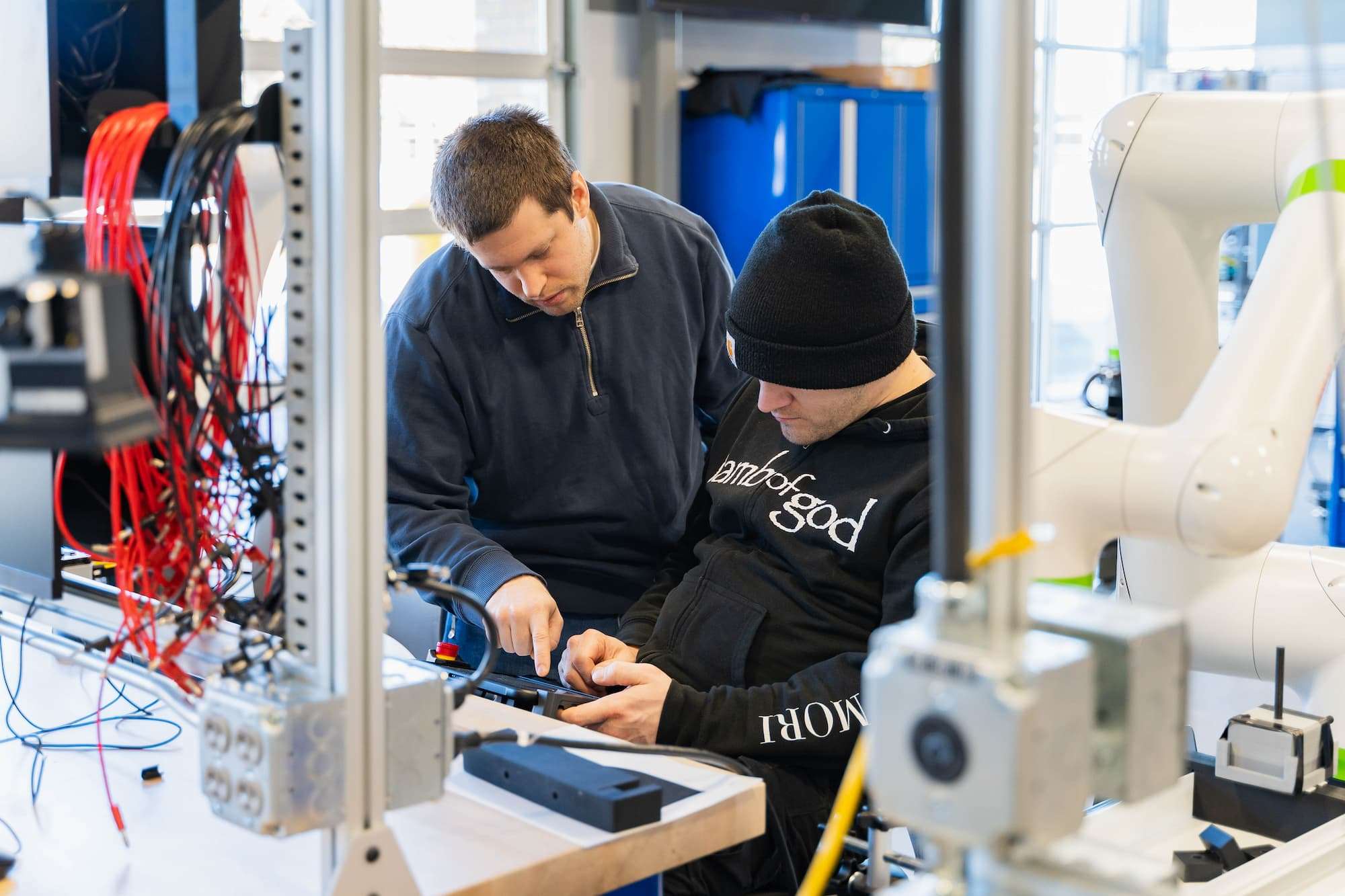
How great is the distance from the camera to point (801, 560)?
1.75 m

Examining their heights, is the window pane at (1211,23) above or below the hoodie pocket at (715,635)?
above

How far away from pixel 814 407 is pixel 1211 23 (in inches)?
238

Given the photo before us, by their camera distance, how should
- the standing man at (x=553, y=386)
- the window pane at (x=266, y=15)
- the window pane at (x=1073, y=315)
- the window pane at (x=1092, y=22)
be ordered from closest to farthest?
the standing man at (x=553, y=386), the window pane at (x=266, y=15), the window pane at (x=1092, y=22), the window pane at (x=1073, y=315)

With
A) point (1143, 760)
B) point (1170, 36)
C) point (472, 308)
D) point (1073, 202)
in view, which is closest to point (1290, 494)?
point (1143, 760)

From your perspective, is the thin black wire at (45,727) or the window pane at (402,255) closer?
the thin black wire at (45,727)

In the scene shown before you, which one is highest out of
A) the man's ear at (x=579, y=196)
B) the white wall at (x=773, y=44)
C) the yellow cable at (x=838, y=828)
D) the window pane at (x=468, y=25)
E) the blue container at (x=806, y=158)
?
the white wall at (x=773, y=44)

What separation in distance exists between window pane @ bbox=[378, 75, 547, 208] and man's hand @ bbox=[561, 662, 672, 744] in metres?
2.92

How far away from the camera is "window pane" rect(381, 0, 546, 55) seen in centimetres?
429

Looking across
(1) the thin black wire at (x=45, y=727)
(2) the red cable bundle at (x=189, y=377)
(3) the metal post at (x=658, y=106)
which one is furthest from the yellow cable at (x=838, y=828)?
(3) the metal post at (x=658, y=106)

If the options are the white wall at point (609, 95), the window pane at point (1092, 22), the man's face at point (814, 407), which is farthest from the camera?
the window pane at point (1092, 22)

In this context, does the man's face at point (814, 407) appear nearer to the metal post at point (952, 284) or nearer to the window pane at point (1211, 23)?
the metal post at point (952, 284)

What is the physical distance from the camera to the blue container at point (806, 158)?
15.6 ft

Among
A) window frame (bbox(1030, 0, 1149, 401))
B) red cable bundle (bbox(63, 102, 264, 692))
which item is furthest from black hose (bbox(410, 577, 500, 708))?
window frame (bbox(1030, 0, 1149, 401))

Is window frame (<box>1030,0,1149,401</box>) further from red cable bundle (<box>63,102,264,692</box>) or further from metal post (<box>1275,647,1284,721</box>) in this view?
red cable bundle (<box>63,102,264,692</box>)
